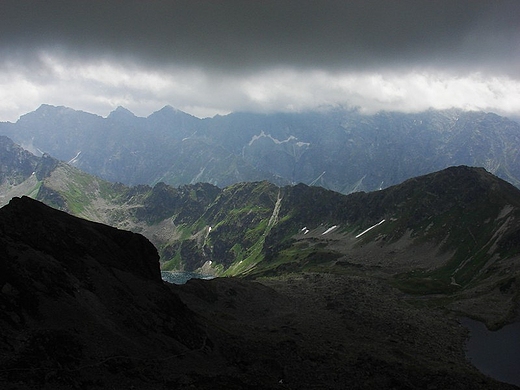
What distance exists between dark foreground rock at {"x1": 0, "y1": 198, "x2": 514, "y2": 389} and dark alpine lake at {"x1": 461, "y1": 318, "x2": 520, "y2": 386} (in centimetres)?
444

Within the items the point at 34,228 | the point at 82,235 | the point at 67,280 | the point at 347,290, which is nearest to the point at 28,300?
the point at 67,280

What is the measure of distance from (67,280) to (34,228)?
47.1 feet

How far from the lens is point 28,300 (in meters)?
51.6

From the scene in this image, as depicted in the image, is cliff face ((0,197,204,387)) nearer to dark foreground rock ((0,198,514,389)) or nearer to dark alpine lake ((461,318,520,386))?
dark foreground rock ((0,198,514,389))

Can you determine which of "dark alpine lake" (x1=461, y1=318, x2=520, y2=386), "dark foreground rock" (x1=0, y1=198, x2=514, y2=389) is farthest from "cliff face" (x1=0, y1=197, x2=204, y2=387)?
"dark alpine lake" (x1=461, y1=318, x2=520, y2=386)

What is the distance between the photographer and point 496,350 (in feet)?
373

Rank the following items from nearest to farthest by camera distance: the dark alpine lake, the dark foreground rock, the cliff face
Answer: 1. the cliff face
2. the dark foreground rock
3. the dark alpine lake

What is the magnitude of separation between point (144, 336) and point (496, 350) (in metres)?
102

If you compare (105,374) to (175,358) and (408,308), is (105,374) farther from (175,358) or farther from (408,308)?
(408,308)

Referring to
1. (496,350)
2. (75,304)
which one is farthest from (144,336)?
(496,350)

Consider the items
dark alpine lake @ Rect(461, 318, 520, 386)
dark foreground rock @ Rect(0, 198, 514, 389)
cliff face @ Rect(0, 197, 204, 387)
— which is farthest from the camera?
dark alpine lake @ Rect(461, 318, 520, 386)

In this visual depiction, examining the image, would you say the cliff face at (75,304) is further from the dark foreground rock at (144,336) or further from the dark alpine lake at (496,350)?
the dark alpine lake at (496,350)

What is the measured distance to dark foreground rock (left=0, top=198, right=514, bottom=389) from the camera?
156ft

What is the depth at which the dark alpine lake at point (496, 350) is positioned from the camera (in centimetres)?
9650
